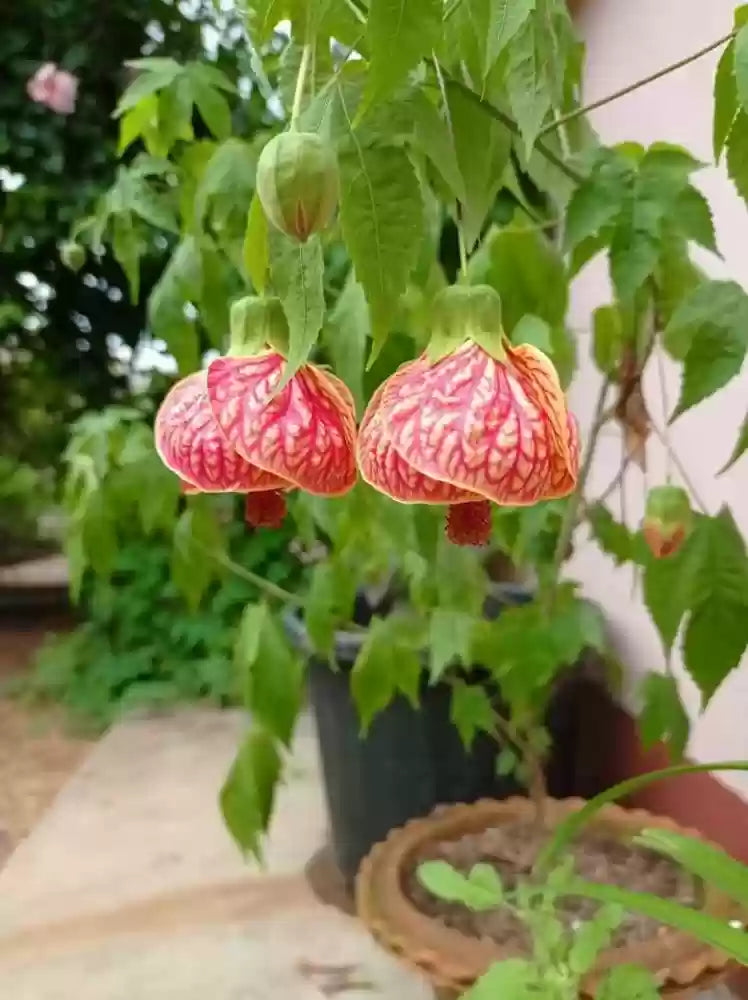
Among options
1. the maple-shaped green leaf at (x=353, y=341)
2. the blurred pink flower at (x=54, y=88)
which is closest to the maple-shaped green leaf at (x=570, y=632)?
the maple-shaped green leaf at (x=353, y=341)

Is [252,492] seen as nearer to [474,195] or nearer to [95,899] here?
[474,195]

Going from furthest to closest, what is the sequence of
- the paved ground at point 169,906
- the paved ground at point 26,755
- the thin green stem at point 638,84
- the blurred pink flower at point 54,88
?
the blurred pink flower at point 54,88 < the paved ground at point 26,755 < the paved ground at point 169,906 < the thin green stem at point 638,84

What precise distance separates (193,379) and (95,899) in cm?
81

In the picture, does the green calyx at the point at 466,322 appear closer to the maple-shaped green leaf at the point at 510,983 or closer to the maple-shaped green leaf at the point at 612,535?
the maple-shaped green leaf at the point at 510,983

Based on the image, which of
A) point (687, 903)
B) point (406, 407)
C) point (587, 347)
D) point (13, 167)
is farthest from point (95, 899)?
point (13, 167)

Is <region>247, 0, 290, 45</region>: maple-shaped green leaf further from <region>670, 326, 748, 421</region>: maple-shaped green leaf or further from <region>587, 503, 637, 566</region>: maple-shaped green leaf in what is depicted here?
<region>587, 503, 637, 566</region>: maple-shaped green leaf

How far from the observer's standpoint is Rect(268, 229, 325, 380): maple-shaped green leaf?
29cm

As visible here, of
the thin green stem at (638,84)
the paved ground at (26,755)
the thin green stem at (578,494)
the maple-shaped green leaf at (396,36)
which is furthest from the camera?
the paved ground at (26,755)

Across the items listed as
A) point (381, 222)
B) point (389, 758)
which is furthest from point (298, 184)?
point (389, 758)

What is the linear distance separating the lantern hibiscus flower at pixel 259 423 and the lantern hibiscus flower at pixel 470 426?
13 mm

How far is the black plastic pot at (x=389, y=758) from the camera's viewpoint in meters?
0.96

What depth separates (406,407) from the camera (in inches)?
12.1

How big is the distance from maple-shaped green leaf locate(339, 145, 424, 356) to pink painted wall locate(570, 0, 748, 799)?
1.53 feet

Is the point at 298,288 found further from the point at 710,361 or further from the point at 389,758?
the point at 389,758
